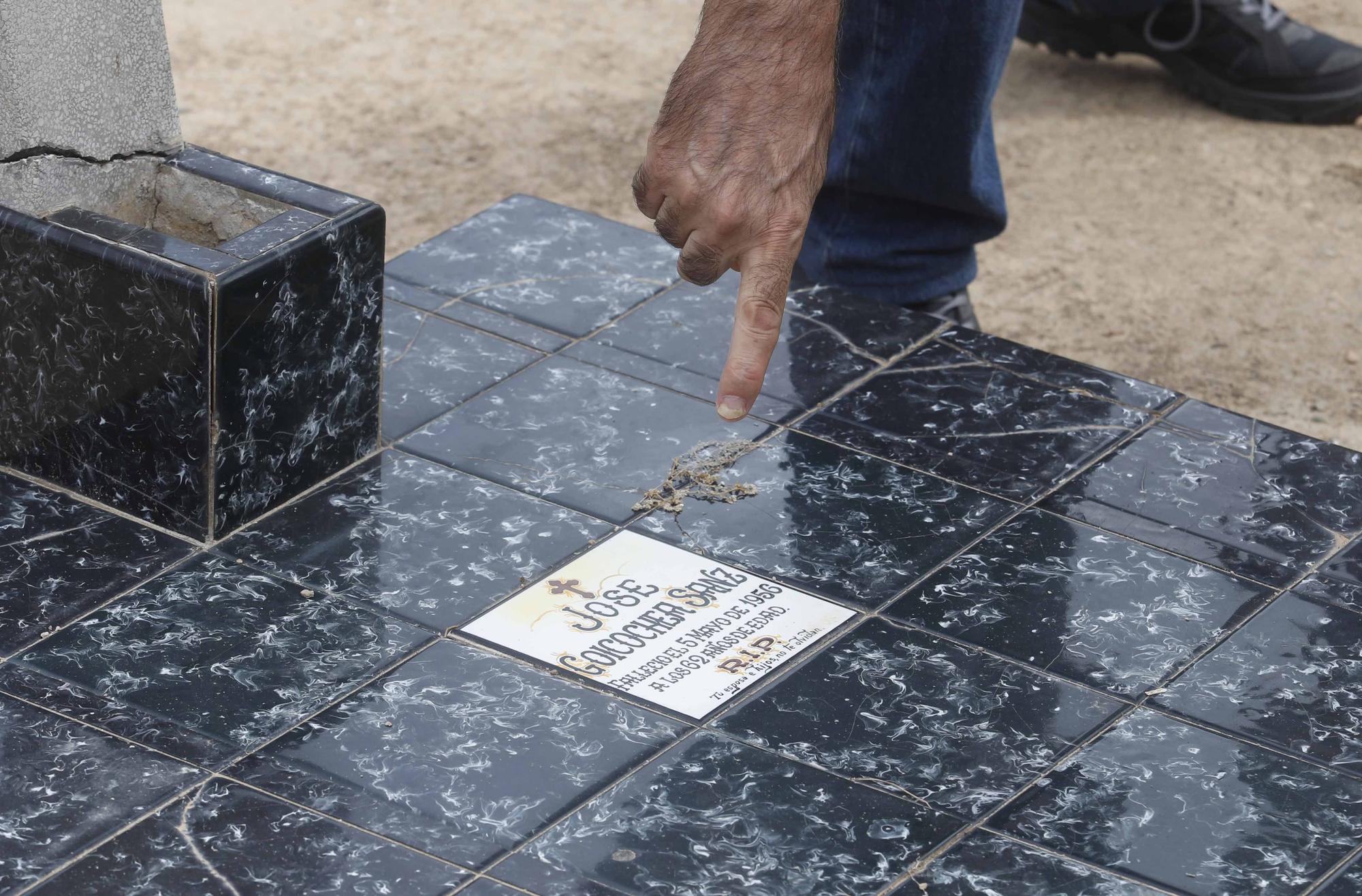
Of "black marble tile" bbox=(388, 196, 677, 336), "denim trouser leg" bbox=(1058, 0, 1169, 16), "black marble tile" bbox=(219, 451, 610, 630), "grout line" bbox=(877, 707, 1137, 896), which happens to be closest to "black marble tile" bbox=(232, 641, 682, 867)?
"black marble tile" bbox=(219, 451, 610, 630)

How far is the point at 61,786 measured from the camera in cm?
171

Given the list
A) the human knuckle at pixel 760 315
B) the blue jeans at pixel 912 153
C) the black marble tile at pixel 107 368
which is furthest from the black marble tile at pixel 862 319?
the black marble tile at pixel 107 368

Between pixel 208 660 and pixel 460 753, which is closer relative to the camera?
pixel 460 753

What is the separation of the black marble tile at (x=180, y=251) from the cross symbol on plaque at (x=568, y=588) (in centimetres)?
49

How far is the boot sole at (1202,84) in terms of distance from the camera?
13.9 ft

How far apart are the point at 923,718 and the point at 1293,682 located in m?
0.41

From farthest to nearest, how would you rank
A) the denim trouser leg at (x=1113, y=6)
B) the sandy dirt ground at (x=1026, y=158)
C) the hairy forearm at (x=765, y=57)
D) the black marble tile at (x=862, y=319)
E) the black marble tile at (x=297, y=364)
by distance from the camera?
the denim trouser leg at (x=1113, y=6) → the sandy dirt ground at (x=1026, y=158) → the black marble tile at (x=862, y=319) → the black marble tile at (x=297, y=364) → the hairy forearm at (x=765, y=57)

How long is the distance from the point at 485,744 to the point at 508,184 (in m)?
2.24

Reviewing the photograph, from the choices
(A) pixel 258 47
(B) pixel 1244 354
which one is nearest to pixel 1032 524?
(B) pixel 1244 354

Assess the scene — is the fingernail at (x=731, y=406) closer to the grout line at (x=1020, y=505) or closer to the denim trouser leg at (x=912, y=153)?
the grout line at (x=1020, y=505)

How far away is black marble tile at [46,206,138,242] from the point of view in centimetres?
205

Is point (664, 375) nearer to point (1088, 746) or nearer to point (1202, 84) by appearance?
point (1088, 746)

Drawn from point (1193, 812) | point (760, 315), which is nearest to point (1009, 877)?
point (1193, 812)

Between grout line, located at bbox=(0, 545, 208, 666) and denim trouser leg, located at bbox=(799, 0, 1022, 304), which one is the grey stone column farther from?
denim trouser leg, located at bbox=(799, 0, 1022, 304)
